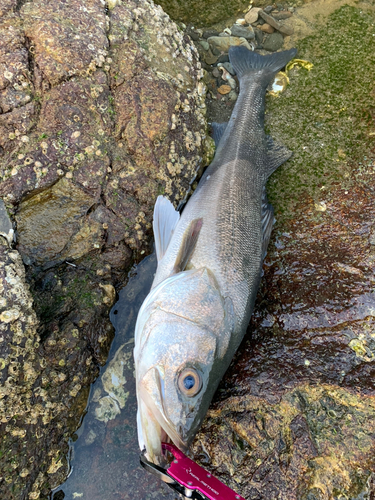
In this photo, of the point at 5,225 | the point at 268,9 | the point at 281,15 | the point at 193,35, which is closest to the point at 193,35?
the point at 193,35

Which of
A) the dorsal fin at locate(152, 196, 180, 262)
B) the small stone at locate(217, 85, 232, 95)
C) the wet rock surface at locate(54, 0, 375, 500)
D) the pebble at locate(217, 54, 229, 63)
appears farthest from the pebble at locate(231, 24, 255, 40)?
the dorsal fin at locate(152, 196, 180, 262)

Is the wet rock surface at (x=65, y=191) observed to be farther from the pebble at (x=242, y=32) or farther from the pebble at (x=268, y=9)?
the pebble at (x=268, y=9)

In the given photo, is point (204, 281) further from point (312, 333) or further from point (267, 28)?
point (267, 28)

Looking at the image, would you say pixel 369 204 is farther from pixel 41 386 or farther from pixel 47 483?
pixel 47 483

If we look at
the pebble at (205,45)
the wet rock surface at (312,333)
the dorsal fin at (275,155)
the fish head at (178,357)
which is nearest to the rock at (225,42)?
the pebble at (205,45)

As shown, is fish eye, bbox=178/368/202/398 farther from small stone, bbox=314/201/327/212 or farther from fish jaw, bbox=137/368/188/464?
small stone, bbox=314/201/327/212

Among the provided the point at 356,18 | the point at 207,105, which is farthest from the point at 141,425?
the point at 356,18
